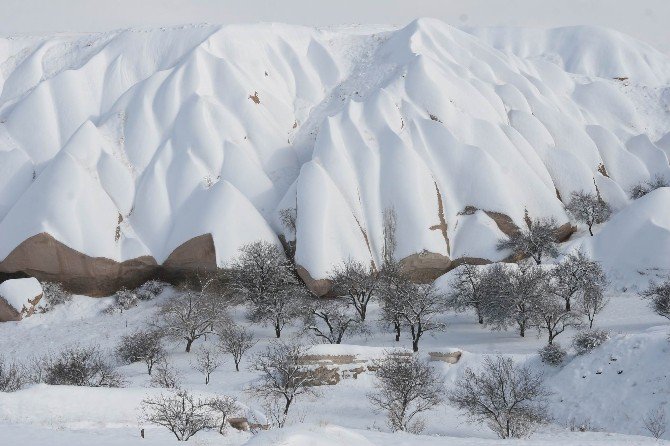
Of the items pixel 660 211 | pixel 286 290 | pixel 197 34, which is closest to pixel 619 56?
pixel 660 211

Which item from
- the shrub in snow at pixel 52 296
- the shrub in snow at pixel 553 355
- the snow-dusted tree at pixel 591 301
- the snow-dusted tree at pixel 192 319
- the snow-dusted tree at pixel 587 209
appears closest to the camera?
the shrub in snow at pixel 553 355

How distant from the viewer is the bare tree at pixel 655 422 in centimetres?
2245

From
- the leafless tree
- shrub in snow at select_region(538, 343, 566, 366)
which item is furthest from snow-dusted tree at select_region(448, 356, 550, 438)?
the leafless tree

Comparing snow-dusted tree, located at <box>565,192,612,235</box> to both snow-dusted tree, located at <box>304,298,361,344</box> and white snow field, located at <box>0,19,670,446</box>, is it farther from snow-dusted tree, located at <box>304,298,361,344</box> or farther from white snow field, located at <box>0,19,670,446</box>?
snow-dusted tree, located at <box>304,298,361,344</box>

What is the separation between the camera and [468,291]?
4250 cm

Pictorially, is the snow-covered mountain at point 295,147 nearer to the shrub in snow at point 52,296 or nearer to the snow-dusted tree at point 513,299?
the shrub in snow at point 52,296

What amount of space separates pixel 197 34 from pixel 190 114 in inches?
799

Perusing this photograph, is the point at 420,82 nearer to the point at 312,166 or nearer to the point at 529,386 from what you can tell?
the point at 312,166

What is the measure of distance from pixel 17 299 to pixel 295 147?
34.9 m

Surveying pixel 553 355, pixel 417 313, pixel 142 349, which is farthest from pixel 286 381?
pixel 142 349

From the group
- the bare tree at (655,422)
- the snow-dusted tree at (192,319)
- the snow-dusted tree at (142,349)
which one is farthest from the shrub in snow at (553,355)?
the snow-dusted tree at (142,349)

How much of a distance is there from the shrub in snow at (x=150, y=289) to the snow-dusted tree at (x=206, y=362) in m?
13.3

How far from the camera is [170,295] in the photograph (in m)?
51.5

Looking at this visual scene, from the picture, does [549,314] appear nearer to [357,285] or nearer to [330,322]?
[357,285]
